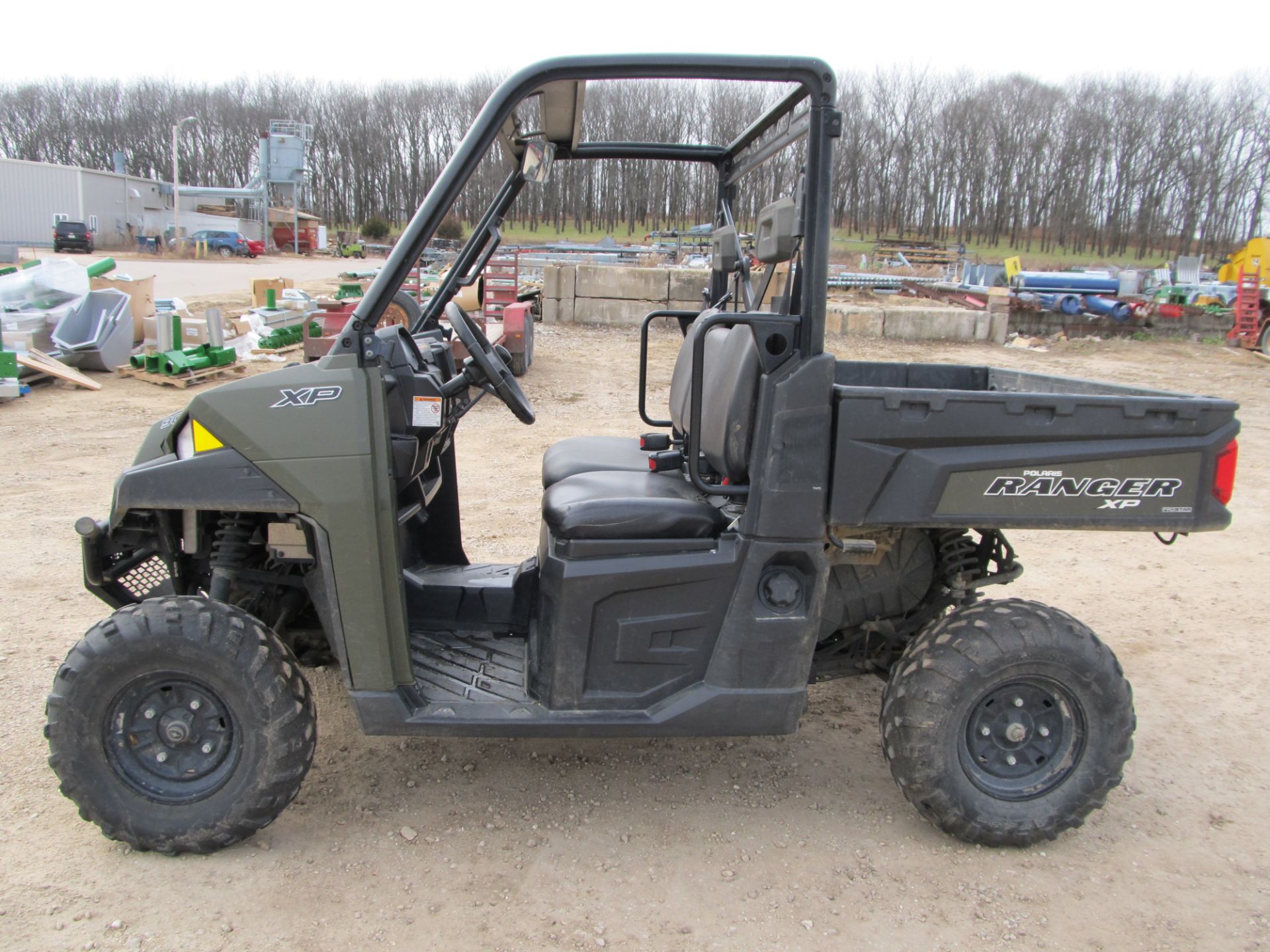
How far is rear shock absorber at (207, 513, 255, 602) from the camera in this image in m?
2.86

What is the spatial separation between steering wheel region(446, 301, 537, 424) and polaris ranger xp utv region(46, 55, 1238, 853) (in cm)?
1

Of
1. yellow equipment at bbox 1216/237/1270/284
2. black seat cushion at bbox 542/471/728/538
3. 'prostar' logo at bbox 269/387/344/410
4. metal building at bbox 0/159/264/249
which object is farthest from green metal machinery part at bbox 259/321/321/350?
metal building at bbox 0/159/264/249

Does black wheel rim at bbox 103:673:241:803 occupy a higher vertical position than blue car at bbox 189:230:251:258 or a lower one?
lower

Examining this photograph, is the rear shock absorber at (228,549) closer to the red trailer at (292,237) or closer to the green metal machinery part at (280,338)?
the green metal machinery part at (280,338)

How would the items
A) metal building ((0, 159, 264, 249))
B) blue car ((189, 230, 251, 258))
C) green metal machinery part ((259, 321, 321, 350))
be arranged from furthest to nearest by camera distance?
metal building ((0, 159, 264, 249)) → blue car ((189, 230, 251, 258)) → green metal machinery part ((259, 321, 321, 350))

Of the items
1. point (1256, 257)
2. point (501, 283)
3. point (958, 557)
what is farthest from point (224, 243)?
point (958, 557)

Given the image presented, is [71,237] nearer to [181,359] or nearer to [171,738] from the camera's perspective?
[181,359]

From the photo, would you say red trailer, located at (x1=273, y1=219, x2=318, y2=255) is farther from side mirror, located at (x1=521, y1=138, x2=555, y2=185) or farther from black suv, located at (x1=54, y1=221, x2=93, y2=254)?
side mirror, located at (x1=521, y1=138, x2=555, y2=185)

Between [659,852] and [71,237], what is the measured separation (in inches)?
1677

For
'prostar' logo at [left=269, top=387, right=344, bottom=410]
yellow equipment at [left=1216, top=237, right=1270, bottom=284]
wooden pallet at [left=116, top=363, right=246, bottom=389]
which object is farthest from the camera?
yellow equipment at [left=1216, top=237, right=1270, bottom=284]

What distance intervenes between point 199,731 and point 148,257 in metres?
40.5

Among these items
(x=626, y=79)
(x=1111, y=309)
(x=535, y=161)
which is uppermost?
(x=626, y=79)

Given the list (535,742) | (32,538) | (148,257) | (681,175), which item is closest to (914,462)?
(535,742)

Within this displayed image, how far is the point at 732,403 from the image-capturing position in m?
2.80
